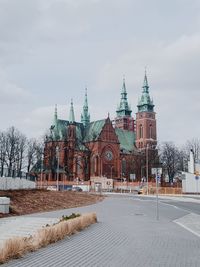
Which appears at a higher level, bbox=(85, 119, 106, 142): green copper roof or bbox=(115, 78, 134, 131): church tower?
bbox=(115, 78, 134, 131): church tower

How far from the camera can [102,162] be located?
11644 centimetres

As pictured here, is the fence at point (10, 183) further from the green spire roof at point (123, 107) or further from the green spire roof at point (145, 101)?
the green spire roof at point (123, 107)

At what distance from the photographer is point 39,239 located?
1100cm

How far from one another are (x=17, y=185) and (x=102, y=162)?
82.7 meters

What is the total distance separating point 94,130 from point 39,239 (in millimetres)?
112692

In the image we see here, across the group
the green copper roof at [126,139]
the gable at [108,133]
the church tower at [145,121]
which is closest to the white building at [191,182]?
the gable at [108,133]

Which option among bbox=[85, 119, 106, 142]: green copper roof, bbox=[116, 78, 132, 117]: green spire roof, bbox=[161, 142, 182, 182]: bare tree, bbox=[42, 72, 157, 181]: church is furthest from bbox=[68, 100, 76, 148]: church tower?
bbox=[116, 78, 132, 117]: green spire roof

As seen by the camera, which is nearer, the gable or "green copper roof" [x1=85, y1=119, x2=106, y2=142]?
the gable

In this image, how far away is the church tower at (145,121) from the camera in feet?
469

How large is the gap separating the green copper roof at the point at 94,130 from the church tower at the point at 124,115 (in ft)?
94.2

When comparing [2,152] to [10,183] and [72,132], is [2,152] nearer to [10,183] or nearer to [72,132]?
[72,132]

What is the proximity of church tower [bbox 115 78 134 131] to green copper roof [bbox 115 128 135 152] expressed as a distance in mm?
6963

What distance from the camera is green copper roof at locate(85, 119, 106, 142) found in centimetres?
12020

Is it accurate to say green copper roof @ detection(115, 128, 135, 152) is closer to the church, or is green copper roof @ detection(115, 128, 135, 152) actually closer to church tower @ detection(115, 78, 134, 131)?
the church
